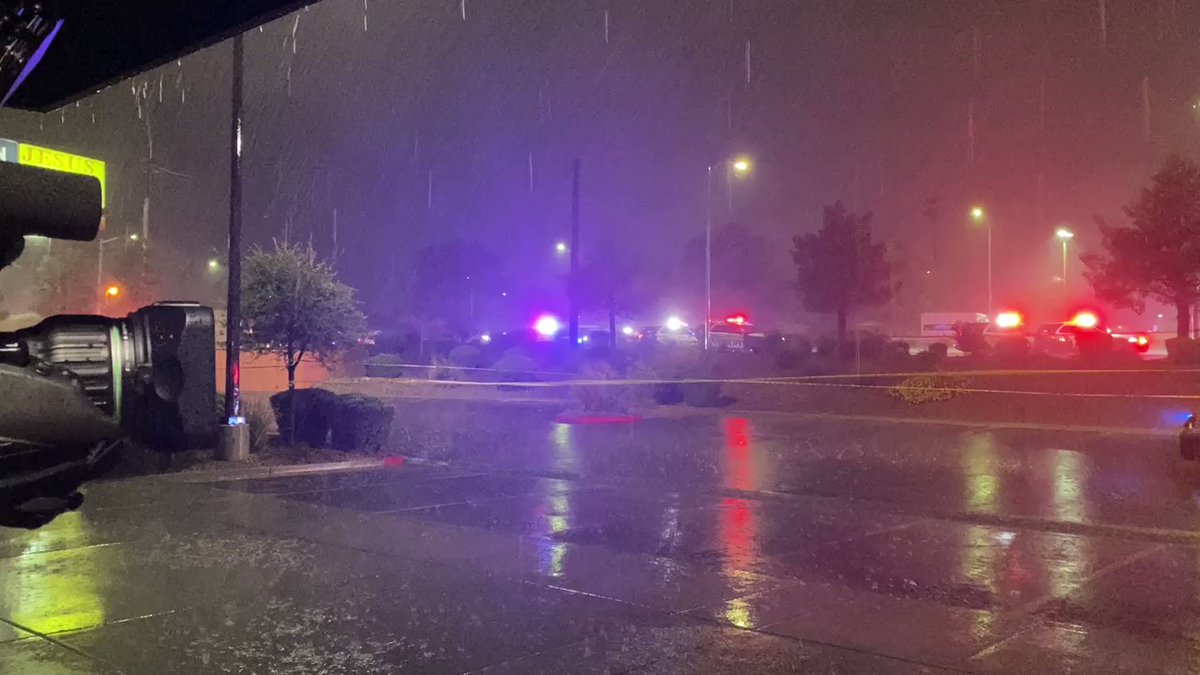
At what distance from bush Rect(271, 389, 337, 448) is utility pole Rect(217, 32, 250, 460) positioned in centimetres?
113

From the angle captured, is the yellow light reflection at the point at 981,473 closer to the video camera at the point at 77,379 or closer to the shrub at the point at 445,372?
the video camera at the point at 77,379

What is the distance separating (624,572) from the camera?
8094 millimetres

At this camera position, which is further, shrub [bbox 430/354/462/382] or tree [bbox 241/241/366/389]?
shrub [bbox 430/354/462/382]

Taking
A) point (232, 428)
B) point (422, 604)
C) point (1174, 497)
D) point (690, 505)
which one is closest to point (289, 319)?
point (232, 428)

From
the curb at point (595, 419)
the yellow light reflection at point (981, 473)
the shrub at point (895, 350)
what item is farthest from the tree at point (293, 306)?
the shrub at point (895, 350)

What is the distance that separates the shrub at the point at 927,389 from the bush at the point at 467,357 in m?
19.0

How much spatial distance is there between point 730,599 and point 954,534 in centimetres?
352

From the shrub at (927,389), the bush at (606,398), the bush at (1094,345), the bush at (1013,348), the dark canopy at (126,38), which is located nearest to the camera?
the dark canopy at (126,38)

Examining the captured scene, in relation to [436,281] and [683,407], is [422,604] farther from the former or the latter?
[436,281]

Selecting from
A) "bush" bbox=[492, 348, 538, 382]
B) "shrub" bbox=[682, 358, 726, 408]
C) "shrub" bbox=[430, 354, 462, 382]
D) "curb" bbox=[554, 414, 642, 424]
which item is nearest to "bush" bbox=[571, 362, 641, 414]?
"curb" bbox=[554, 414, 642, 424]

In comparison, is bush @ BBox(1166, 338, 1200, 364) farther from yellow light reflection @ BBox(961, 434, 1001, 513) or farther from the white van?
the white van

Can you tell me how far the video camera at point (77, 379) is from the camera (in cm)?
241

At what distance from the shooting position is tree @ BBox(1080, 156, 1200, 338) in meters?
25.2

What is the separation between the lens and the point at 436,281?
6081cm
